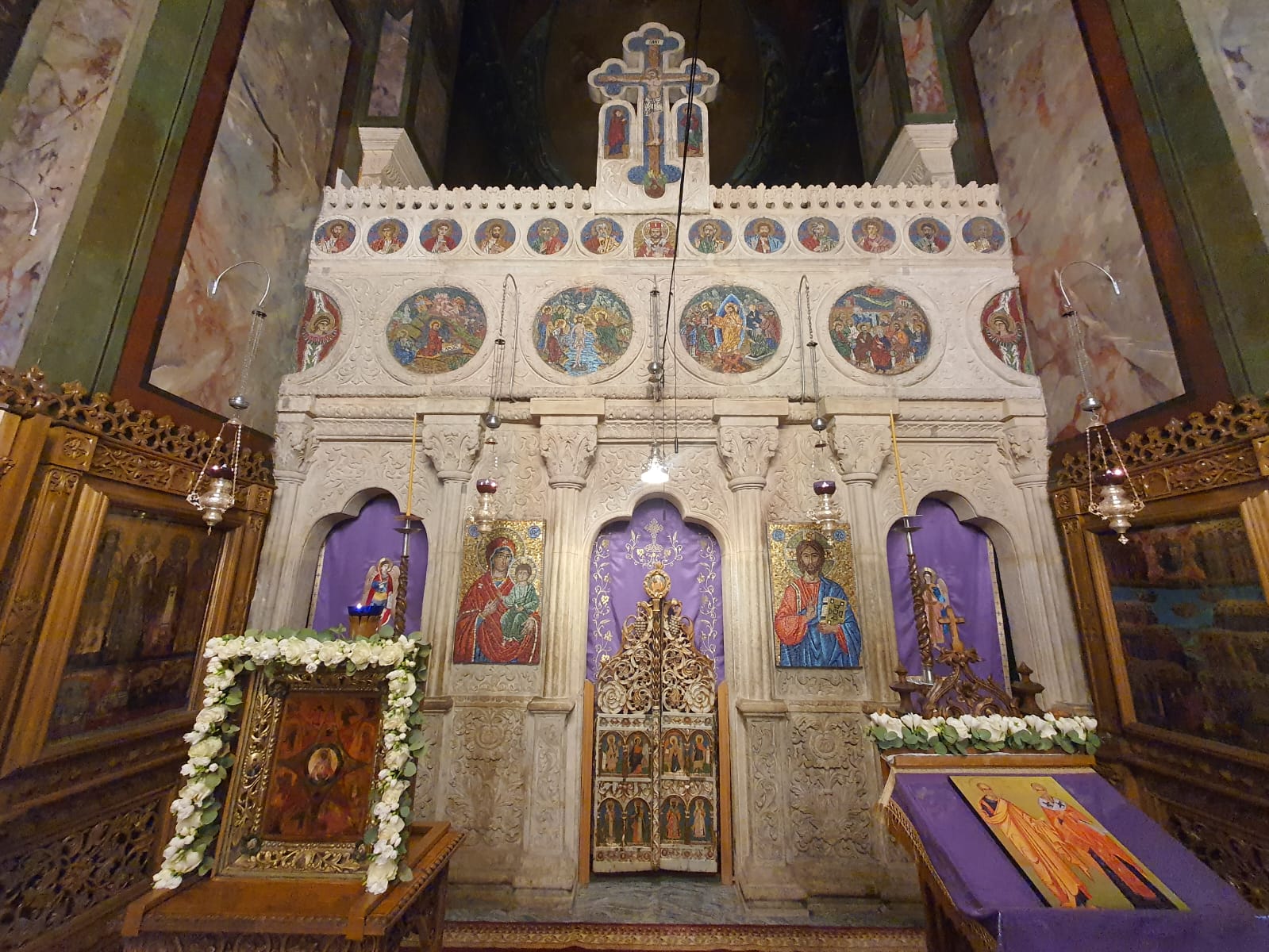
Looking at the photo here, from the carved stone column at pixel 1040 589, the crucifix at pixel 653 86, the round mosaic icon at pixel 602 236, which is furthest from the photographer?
the crucifix at pixel 653 86

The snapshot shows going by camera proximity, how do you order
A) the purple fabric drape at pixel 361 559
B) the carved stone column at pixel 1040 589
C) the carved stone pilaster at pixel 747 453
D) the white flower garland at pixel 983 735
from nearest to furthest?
the white flower garland at pixel 983 735 < the carved stone column at pixel 1040 589 < the carved stone pilaster at pixel 747 453 < the purple fabric drape at pixel 361 559

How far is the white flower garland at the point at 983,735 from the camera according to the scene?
312 centimetres

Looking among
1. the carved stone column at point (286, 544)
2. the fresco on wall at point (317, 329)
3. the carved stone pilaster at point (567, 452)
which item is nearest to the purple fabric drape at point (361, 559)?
the carved stone column at point (286, 544)

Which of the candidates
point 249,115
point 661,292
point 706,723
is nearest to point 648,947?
point 706,723

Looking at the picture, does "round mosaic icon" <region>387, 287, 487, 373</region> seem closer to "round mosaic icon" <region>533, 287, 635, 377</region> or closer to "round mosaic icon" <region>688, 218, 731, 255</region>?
"round mosaic icon" <region>533, 287, 635, 377</region>

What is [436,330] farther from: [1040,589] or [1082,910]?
[1040,589]

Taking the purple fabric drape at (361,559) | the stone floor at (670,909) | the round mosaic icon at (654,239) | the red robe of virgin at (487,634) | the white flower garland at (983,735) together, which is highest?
the round mosaic icon at (654,239)

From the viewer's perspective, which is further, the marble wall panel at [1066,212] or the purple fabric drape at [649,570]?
the purple fabric drape at [649,570]

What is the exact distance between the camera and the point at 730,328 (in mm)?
6301

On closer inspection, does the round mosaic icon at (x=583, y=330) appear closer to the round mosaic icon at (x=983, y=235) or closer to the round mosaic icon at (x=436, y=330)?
the round mosaic icon at (x=436, y=330)

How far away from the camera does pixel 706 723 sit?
5.48 meters

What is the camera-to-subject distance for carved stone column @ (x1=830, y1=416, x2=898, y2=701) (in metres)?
5.20

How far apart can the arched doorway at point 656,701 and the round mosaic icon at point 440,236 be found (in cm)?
403

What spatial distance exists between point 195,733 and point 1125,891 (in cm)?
472
